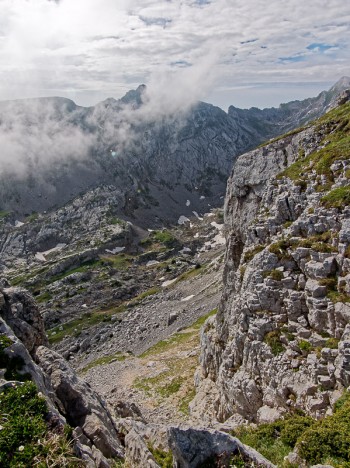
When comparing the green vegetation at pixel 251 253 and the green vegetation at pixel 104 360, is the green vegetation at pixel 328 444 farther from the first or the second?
the green vegetation at pixel 104 360

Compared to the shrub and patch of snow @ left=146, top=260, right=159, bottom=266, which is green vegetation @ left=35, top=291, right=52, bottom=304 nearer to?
patch of snow @ left=146, top=260, right=159, bottom=266

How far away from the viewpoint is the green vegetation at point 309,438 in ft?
46.1

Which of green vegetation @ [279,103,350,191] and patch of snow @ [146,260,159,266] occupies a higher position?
green vegetation @ [279,103,350,191]

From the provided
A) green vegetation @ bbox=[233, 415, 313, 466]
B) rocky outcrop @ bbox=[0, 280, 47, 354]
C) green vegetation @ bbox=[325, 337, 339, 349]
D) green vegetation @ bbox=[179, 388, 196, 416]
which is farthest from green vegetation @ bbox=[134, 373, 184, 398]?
green vegetation @ bbox=[233, 415, 313, 466]

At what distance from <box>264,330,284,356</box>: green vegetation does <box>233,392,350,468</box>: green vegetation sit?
5975mm

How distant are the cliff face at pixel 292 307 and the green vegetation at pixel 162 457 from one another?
961cm

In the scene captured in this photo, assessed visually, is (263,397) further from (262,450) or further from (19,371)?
(19,371)

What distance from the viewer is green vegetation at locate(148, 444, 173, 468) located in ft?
48.0

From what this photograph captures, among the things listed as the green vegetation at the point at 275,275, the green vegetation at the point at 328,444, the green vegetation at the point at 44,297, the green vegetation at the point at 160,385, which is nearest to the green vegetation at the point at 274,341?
the green vegetation at the point at 275,275

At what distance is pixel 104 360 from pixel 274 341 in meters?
61.4

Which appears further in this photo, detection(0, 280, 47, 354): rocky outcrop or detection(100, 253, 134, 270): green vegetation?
detection(100, 253, 134, 270): green vegetation

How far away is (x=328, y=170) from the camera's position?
104 ft

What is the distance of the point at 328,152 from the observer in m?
33.9

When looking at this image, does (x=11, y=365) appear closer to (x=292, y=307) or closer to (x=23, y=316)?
(x=23, y=316)
